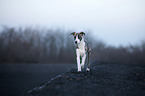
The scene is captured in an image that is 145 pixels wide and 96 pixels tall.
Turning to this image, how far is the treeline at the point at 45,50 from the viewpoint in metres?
34.8

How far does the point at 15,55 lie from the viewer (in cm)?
3406

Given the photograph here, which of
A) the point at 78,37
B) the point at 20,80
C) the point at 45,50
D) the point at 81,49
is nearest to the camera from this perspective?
the point at 78,37

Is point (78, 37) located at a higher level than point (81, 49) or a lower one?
higher

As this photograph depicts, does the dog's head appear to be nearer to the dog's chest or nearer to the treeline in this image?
the dog's chest

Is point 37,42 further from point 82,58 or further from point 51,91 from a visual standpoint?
point 51,91

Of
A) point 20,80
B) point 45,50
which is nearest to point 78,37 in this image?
point 20,80

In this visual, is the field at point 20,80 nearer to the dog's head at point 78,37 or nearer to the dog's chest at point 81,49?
the dog's chest at point 81,49

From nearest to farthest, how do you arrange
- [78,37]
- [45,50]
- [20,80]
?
[78,37], [20,80], [45,50]

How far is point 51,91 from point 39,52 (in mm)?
38246

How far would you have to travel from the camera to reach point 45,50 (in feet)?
164

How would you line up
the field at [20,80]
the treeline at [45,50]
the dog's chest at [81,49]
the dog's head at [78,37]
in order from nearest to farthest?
1. the dog's head at [78,37]
2. the dog's chest at [81,49]
3. the field at [20,80]
4. the treeline at [45,50]

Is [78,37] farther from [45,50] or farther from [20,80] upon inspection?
[45,50]

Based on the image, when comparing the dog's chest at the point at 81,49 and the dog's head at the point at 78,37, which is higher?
the dog's head at the point at 78,37

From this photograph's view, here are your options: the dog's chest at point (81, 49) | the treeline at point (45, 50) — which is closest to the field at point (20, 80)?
the dog's chest at point (81, 49)
